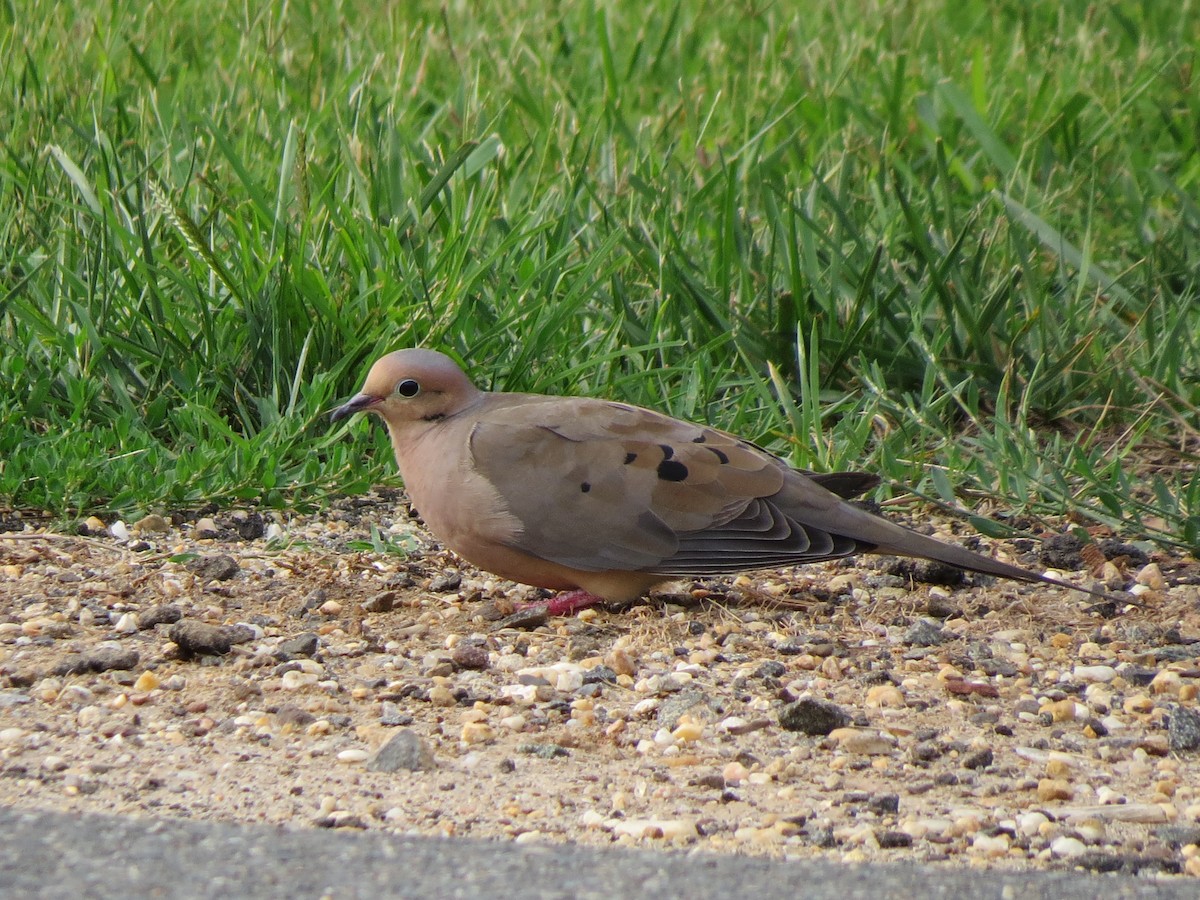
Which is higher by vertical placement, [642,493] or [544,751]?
[642,493]

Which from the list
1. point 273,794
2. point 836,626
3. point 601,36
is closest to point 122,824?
point 273,794

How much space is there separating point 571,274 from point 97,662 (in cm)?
218

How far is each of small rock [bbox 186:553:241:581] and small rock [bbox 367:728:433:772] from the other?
1.07m

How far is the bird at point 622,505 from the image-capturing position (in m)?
3.60

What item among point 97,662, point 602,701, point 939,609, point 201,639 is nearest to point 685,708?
point 602,701

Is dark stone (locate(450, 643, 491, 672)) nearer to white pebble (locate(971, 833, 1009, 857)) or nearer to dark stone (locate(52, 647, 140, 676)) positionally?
dark stone (locate(52, 647, 140, 676))

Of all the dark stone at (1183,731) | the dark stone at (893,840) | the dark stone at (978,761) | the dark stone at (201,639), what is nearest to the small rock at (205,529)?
the dark stone at (201,639)

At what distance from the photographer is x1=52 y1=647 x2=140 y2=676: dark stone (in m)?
3.19

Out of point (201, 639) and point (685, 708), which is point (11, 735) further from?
point (685, 708)

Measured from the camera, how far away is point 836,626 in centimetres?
Answer: 363

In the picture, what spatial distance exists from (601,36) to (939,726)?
4.17 meters

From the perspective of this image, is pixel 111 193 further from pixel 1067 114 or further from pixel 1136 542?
pixel 1067 114

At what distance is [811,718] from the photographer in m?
3.04

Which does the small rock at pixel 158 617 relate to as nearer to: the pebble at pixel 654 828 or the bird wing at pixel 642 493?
the bird wing at pixel 642 493
